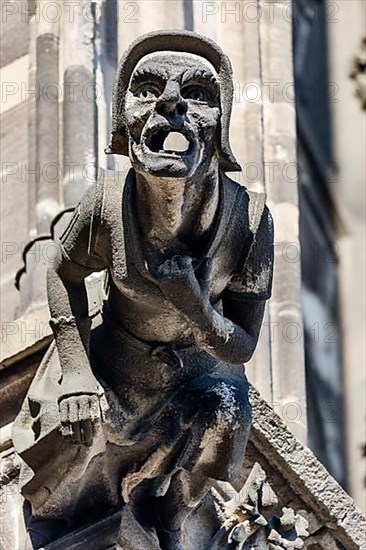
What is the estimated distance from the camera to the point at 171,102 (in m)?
5.54

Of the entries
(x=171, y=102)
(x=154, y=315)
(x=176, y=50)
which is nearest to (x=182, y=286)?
(x=154, y=315)

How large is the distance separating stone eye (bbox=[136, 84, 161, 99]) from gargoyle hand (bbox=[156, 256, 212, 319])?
0.98 ft

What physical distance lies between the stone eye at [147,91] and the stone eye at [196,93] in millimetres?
51

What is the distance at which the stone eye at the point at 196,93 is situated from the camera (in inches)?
221

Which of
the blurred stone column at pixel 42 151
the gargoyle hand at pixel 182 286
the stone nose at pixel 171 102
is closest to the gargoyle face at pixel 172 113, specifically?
the stone nose at pixel 171 102

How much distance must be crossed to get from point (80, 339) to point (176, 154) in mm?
468

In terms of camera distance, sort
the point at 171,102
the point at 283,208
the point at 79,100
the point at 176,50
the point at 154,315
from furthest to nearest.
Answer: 1. the point at 283,208
2. the point at 79,100
3. the point at 154,315
4. the point at 176,50
5. the point at 171,102

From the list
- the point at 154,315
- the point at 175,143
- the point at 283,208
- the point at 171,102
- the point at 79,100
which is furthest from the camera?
the point at 283,208

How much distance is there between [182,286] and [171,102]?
0.33 meters

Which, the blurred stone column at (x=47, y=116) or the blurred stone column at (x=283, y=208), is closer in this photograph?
the blurred stone column at (x=47, y=116)

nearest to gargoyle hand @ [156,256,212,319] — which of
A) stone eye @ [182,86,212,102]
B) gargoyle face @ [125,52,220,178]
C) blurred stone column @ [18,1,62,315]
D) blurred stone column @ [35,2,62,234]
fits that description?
gargoyle face @ [125,52,220,178]

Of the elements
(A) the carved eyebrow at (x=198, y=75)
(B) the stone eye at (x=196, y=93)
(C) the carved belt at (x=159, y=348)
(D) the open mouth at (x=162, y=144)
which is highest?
(A) the carved eyebrow at (x=198, y=75)

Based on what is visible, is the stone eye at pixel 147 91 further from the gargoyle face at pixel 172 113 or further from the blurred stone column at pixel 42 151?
the blurred stone column at pixel 42 151

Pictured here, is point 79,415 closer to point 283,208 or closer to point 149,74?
point 149,74
